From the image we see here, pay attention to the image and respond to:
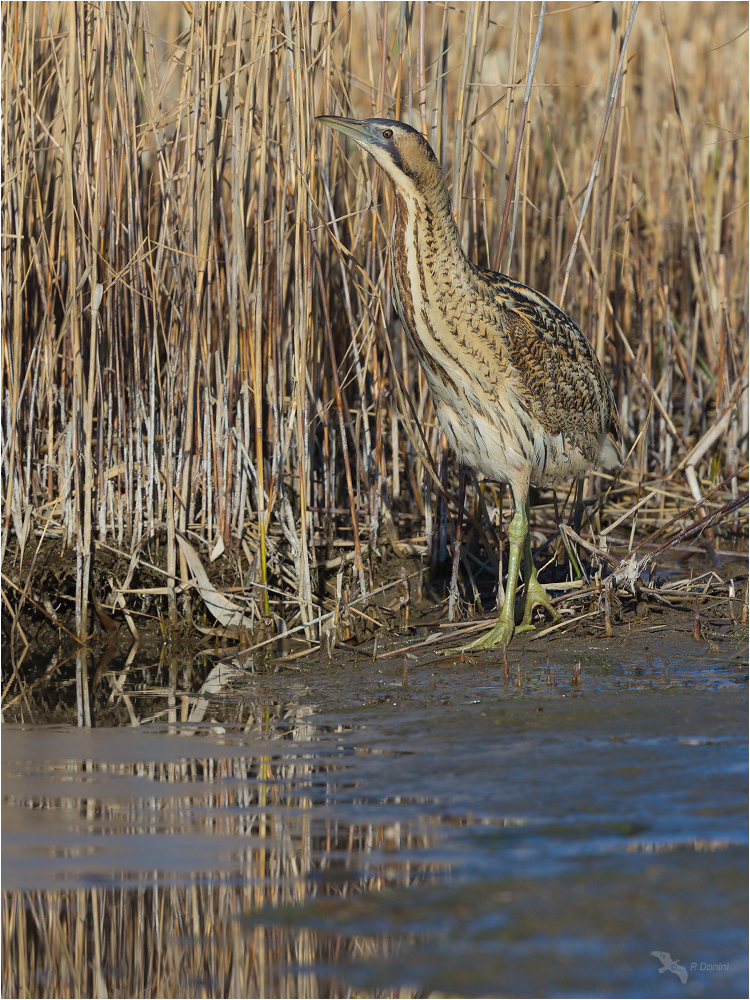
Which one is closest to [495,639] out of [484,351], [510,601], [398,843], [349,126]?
[510,601]

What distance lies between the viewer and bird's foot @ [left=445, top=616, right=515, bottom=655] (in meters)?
4.62

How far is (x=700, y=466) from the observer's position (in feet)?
22.6

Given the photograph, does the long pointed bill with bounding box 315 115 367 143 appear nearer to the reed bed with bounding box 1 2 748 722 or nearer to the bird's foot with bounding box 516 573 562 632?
the reed bed with bounding box 1 2 748 722

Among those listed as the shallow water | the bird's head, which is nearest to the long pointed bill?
the bird's head

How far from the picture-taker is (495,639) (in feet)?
15.2

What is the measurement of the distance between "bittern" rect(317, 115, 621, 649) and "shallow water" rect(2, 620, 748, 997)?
0.89 m

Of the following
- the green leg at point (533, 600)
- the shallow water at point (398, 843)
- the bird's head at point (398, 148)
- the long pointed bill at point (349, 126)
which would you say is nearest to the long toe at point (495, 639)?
A: the green leg at point (533, 600)

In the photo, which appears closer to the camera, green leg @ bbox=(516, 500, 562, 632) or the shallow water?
the shallow water

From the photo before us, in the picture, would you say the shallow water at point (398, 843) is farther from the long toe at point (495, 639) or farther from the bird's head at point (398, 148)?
the bird's head at point (398, 148)

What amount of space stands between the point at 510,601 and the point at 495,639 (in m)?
0.15

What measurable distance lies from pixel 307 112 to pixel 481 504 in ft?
5.90

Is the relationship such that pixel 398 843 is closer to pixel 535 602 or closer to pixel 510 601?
pixel 510 601

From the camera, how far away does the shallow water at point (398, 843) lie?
233 centimetres

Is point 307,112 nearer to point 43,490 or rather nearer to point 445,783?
point 43,490
